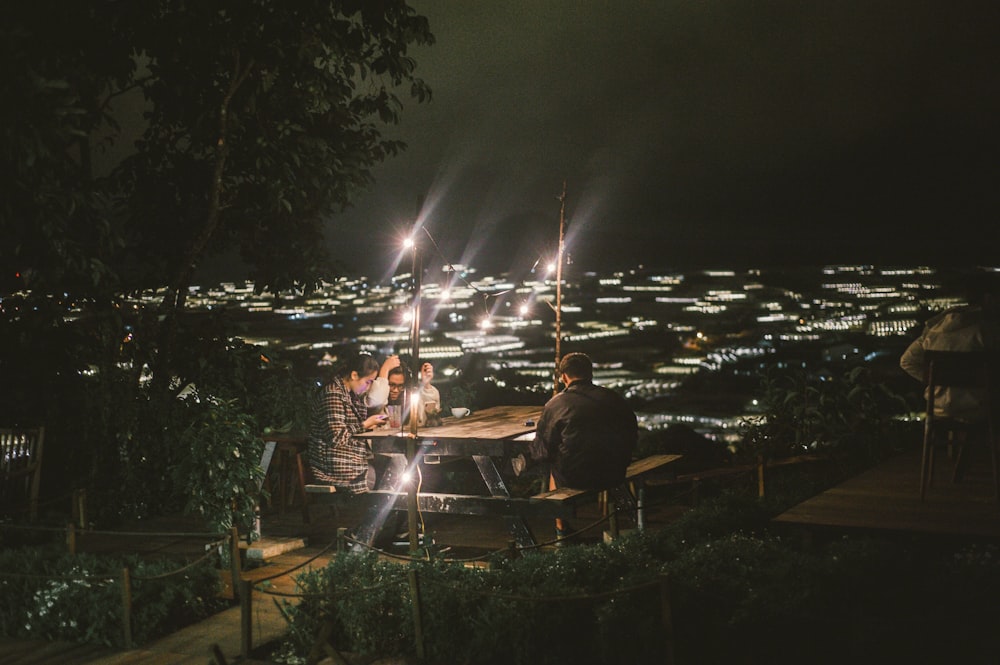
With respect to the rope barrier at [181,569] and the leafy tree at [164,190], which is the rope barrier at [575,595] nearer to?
the rope barrier at [181,569]

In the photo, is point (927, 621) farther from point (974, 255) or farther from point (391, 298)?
point (391, 298)

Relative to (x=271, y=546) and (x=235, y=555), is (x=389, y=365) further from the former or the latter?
(x=235, y=555)

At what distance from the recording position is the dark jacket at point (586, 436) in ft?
20.2

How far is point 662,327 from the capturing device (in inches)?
3625

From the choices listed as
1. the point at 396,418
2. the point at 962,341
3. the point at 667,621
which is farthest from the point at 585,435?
the point at 962,341

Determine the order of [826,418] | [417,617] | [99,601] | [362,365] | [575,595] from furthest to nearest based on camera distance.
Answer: [826,418] < [362,365] < [99,601] < [417,617] < [575,595]

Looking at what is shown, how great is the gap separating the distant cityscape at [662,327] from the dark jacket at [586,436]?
1.39m

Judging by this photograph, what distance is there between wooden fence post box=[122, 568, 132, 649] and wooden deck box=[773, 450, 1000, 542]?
13.3 feet

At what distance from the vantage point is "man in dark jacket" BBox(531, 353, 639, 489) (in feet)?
20.2

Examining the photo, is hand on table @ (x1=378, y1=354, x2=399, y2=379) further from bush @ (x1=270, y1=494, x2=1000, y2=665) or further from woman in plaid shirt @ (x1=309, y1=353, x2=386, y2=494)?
bush @ (x1=270, y1=494, x2=1000, y2=665)

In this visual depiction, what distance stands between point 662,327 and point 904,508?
8726cm

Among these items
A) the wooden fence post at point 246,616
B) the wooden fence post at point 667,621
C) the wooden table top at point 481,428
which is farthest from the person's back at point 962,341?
the wooden fence post at point 246,616

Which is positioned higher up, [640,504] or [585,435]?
[585,435]

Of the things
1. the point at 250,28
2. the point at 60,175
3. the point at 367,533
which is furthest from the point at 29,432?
the point at 250,28
